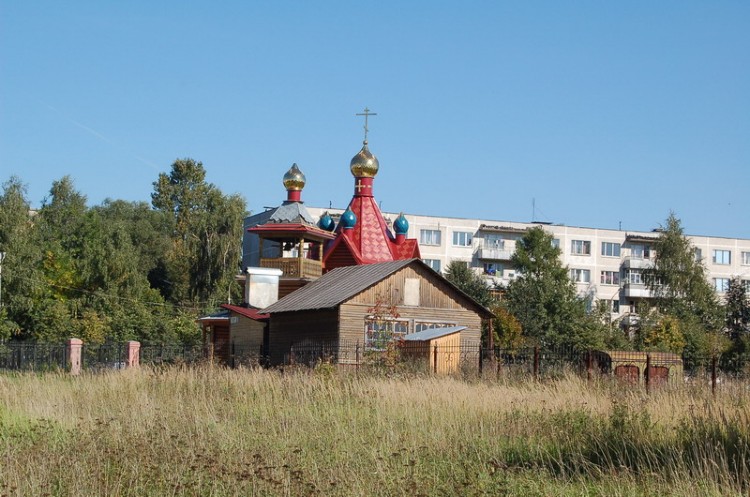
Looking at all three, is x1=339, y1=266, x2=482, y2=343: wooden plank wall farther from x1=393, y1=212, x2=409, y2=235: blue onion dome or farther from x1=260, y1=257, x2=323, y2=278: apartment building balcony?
x1=393, y1=212, x2=409, y2=235: blue onion dome

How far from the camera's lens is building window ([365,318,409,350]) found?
29.4 metres

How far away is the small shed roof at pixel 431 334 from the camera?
95.7ft

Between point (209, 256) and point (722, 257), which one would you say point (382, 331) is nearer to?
point (209, 256)

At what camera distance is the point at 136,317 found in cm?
5622

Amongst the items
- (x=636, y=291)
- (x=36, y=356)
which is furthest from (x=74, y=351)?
(x=636, y=291)

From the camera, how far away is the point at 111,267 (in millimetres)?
59062

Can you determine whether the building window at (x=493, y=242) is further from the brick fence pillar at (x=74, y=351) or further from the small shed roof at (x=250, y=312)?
the brick fence pillar at (x=74, y=351)

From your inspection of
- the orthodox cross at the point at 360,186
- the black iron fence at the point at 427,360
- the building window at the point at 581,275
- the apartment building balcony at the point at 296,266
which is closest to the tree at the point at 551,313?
the building window at the point at 581,275

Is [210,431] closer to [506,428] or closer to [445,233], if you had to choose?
[506,428]

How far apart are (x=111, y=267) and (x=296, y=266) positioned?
921 inches

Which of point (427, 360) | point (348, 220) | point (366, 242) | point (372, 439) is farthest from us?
point (366, 242)

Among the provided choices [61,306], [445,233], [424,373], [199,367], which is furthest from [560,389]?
[445,233]

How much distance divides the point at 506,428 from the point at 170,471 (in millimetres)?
4503

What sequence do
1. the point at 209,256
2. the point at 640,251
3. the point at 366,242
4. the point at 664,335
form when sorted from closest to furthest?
1. the point at 366,242
2. the point at 664,335
3. the point at 209,256
4. the point at 640,251
